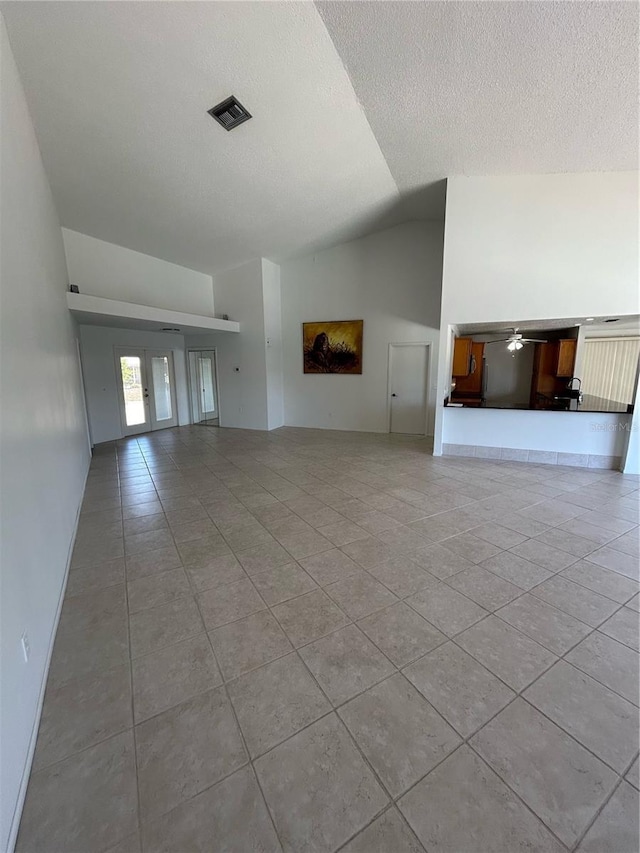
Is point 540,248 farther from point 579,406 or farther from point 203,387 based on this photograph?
point 203,387

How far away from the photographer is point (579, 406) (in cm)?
490

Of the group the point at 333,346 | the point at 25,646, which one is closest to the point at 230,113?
the point at 25,646

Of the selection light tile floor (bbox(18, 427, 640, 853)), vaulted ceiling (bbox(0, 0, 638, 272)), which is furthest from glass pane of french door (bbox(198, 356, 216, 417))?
light tile floor (bbox(18, 427, 640, 853))

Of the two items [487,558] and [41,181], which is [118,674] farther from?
[41,181]

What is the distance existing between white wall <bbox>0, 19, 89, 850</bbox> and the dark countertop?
4967 mm

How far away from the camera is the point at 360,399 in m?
7.45

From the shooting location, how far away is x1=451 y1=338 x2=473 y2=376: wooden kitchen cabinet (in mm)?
5503

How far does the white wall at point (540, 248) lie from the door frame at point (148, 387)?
604 centimetres

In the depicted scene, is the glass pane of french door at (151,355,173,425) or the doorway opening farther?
the doorway opening

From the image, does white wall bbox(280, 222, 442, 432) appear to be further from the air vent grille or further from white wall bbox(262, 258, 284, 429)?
the air vent grille

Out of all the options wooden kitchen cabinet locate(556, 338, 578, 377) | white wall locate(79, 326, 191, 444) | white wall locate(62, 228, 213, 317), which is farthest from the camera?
white wall locate(79, 326, 191, 444)

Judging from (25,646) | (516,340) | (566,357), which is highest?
(516,340)

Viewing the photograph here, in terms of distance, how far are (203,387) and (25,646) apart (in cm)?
792

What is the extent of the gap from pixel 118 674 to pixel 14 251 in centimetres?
237
